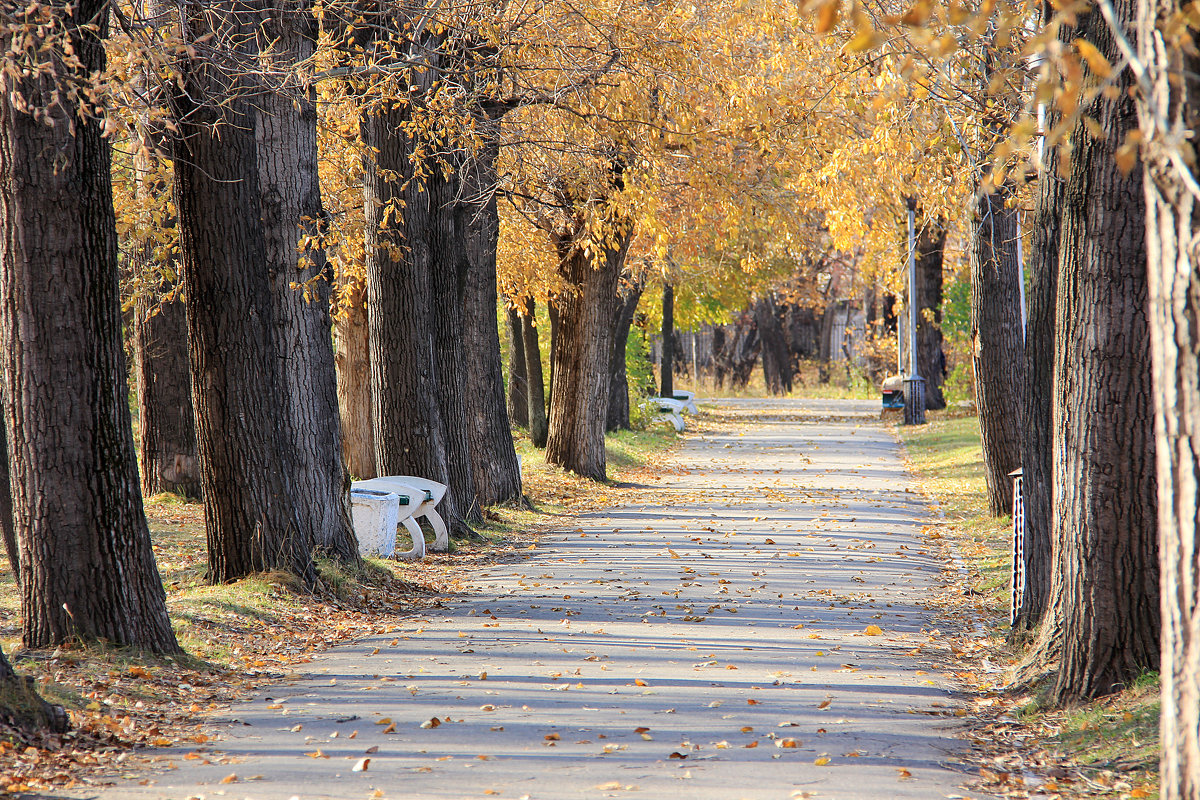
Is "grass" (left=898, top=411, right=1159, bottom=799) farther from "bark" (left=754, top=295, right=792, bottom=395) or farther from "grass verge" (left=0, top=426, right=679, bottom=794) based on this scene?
"bark" (left=754, top=295, right=792, bottom=395)

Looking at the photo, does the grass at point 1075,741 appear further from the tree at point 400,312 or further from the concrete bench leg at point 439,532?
the tree at point 400,312

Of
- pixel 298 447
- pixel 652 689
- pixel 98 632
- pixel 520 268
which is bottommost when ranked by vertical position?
pixel 652 689

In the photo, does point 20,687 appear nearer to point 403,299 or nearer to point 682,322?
point 403,299

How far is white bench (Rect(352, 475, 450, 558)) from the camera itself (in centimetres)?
1213

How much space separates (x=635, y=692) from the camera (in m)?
6.94

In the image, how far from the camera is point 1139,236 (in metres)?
5.95

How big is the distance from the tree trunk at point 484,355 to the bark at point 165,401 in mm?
3672

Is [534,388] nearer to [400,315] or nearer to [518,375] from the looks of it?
[518,375]

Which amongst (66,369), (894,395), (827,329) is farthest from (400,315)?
(827,329)

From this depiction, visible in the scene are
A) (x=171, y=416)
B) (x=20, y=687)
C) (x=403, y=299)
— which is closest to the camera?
(x=20, y=687)

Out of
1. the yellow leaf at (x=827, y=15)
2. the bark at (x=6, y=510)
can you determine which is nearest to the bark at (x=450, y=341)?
the bark at (x=6, y=510)

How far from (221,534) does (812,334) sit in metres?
50.5

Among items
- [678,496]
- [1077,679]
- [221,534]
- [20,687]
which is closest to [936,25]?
[1077,679]

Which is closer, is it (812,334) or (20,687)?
(20,687)
